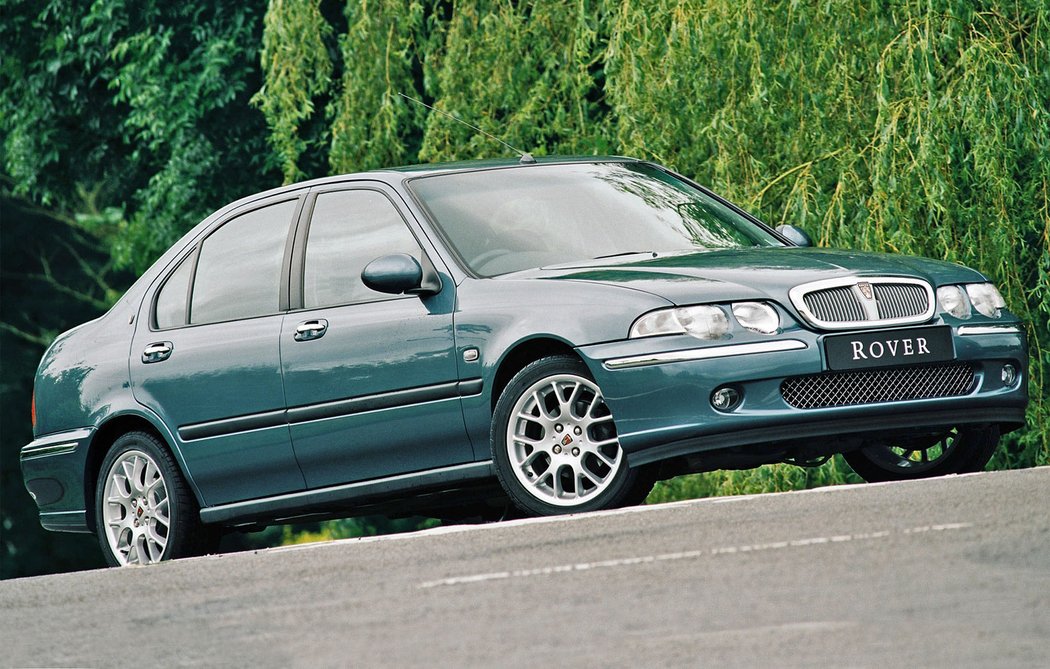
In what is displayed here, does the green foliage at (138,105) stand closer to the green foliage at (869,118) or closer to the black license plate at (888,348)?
the green foliage at (869,118)

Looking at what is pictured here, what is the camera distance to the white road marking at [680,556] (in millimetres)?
7133

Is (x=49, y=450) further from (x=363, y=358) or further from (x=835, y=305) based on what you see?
(x=835, y=305)

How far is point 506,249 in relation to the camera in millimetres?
9242

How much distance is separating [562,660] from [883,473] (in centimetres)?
482

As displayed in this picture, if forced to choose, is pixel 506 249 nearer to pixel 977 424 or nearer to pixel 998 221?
pixel 977 424

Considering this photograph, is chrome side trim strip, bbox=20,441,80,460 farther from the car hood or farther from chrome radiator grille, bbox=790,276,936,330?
chrome radiator grille, bbox=790,276,936,330

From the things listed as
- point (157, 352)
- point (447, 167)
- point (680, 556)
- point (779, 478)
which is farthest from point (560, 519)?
point (779, 478)

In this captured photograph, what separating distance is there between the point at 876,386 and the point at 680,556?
1.66m

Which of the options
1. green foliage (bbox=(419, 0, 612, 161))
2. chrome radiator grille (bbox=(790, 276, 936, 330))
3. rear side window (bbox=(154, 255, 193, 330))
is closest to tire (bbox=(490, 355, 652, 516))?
chrome radiator grille (bbox=(790, 276, 936, 330))

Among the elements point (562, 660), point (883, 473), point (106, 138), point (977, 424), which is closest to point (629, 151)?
point (883, 473)

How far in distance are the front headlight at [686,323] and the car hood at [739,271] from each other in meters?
0.05

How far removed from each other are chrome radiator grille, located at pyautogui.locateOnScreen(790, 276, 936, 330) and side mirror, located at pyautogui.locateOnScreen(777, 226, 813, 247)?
1.36 m

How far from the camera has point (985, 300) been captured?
9062 millimetres

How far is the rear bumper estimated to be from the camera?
10391mm
